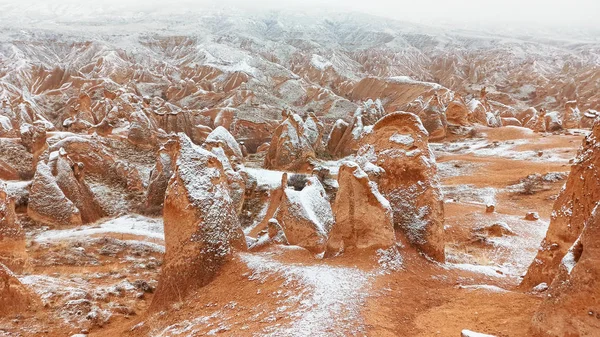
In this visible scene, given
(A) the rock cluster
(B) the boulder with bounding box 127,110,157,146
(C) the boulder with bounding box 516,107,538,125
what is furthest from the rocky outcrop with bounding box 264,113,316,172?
(C) the boulder with bounding box 516,107,538,125

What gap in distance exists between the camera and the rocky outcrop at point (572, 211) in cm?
694

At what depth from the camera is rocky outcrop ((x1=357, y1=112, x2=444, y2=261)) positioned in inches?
371

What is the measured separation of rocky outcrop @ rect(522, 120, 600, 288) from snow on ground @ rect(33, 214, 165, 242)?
13202mm

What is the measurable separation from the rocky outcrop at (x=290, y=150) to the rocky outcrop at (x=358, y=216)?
18416 millimetres

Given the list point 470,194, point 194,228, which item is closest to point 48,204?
point 194,228

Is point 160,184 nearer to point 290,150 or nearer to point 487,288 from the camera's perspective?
point 290,150

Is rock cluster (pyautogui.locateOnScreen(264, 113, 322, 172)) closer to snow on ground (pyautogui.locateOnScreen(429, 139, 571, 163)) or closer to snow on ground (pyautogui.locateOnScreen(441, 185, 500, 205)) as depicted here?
snow on ground (pyautogui.locateOnScreen(441, 185, 500, 205))

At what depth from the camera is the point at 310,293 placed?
6699 mm

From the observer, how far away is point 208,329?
6527 mm

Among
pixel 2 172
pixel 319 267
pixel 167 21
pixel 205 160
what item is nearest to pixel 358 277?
pixel 319 267

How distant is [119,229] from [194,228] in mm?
9787

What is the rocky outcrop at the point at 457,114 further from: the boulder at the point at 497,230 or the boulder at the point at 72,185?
the boulder at the point at 72,185

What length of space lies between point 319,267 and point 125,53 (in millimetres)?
91710

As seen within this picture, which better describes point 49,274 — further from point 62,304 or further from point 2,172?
point 2,172
